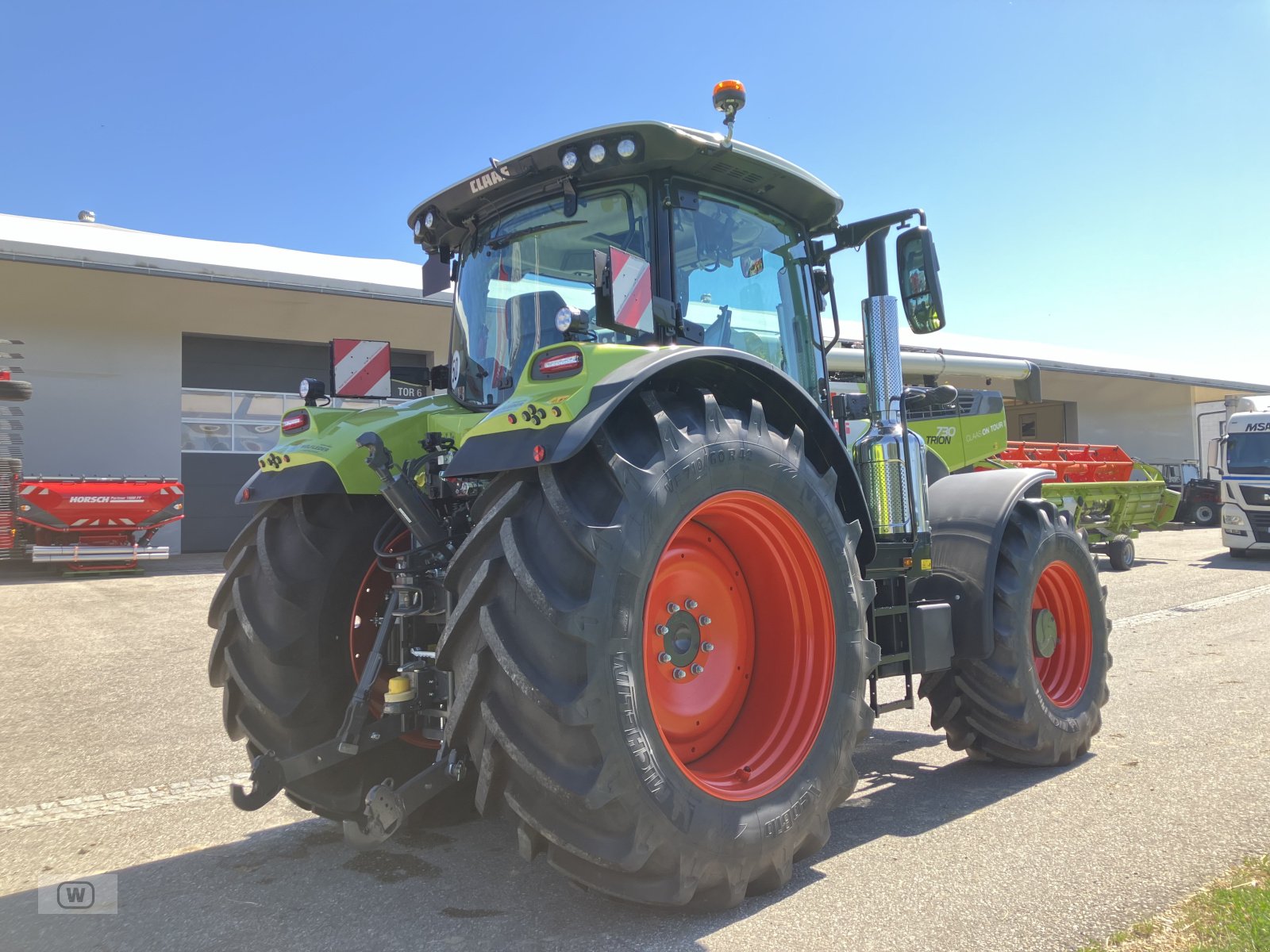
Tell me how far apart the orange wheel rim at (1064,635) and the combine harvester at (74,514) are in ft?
41.6

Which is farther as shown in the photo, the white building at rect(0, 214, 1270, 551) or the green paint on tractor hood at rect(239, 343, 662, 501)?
the white building at rect(0, 214, 1270, 551)

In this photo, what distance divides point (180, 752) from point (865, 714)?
3643 mm

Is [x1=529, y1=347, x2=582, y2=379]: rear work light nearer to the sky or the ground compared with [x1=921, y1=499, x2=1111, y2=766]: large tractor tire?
nearer to the sky

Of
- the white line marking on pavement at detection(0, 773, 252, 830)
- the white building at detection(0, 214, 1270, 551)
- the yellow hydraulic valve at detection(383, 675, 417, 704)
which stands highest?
the white building at detection(0, 214, 1270, 551)

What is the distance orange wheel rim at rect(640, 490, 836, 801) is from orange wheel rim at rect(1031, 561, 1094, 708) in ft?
5.95

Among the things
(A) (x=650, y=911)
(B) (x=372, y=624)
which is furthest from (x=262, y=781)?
(A) (x=650, y=911)

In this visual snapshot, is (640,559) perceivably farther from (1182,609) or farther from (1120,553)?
(1120,553)

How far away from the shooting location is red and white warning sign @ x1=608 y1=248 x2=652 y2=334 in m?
2.80

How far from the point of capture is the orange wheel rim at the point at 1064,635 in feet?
14.4

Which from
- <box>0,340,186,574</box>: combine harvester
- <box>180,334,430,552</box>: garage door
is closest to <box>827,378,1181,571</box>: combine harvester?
<box>0,340,186,574</box>: combine harvester

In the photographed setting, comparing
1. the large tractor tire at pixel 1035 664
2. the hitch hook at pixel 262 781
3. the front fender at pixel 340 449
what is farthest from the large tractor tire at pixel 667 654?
the large tractor tire at pixel 1035 664

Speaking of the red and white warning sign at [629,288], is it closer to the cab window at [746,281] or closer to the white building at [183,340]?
the cab window at [746,281]

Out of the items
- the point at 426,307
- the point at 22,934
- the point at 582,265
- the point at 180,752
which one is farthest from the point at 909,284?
the point at 426,307

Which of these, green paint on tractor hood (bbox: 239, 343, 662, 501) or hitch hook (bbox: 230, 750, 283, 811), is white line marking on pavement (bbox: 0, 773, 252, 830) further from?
green paint on tractor hood (bbox: 239, 343, 662, 501)
